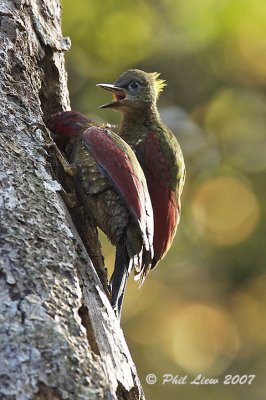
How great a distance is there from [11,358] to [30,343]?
0.07 m

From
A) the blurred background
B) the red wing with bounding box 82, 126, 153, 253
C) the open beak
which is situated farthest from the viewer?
the blurred background

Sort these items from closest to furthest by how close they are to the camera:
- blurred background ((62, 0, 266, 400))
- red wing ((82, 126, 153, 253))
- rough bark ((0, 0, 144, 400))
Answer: rough bark ((0, 0, 144, 400)) < red wing ((82, 126, 153, 253)) < blurred background ((62, 0, 266, 400))

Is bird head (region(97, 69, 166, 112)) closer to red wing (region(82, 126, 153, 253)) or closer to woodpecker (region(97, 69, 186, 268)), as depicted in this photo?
woodpecker (region(97, 69, 186, 268))

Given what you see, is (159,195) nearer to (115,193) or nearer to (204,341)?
(115,193)

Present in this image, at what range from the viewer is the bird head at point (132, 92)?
4891 mm

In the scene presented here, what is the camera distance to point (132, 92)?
495cm

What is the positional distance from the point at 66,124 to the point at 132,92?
1.23m

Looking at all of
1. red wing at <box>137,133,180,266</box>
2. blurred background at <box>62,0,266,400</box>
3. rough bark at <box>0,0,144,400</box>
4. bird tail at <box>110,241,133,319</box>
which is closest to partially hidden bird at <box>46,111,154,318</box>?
bird tail at <box>110,241,133,319</box>

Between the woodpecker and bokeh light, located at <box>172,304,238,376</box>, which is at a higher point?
A: the woodpecker

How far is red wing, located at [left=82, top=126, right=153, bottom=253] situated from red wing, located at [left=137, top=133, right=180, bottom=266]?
60 centimetres

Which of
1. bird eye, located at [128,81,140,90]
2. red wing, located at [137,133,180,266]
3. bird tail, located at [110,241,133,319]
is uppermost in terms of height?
bird eye, located at [128,81,140,90]

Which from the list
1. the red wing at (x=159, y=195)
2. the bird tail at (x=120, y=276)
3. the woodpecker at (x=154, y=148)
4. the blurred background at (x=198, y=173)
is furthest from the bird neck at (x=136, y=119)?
the bird tail at (x=120, y=276)

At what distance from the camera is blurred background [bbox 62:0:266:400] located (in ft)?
18.7

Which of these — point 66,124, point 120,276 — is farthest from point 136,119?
point 120,276
